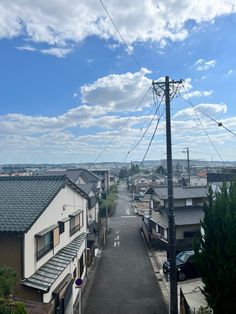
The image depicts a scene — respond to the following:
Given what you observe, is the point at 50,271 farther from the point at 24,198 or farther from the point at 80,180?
the point at 80,180

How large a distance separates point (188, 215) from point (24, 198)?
18171 mm

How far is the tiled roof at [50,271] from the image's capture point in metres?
11.3

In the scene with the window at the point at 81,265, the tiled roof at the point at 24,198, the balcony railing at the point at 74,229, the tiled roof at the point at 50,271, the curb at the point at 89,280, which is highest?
the tiled roof at the point at 24,198

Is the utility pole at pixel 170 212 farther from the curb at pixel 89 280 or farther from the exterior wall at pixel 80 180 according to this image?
the exterior wall at pixel 80 180

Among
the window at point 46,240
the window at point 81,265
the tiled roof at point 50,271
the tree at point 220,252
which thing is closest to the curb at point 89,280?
the window at point 81,265

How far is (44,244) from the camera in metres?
13.8

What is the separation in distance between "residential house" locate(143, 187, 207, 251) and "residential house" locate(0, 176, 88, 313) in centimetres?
1090

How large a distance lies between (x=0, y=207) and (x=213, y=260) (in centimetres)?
877

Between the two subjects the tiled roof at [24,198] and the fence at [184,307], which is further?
the fence at [184,307]

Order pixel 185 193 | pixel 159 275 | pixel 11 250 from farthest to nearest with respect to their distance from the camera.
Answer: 1. pixel 185 193
2. pixel 159 275
3. pixel 11 250

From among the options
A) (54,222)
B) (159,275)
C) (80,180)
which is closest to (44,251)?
(54,222)

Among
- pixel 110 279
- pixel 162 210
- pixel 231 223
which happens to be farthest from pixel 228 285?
pixel 162 210

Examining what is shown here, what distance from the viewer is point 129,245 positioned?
30781 mm

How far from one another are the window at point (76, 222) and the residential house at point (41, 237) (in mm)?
62
